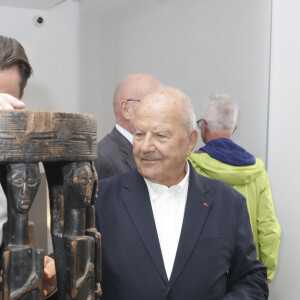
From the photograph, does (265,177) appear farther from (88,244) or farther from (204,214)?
(88,244)

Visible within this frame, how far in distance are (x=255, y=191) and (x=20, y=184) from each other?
200cm

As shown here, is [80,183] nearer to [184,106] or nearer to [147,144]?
[147,144]

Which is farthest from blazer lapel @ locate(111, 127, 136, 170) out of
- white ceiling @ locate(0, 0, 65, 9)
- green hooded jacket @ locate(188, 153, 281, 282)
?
white ceiling @ locate(0, 0, 65, 9)

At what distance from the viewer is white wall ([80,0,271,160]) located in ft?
12.1

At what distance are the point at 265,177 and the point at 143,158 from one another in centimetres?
133

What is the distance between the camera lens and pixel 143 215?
175 cm

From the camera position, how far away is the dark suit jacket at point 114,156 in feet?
7.65

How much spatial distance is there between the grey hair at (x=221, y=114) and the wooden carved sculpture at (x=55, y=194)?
191 centimetres

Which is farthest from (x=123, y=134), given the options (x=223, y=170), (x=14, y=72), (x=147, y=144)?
(x=14, y=72)

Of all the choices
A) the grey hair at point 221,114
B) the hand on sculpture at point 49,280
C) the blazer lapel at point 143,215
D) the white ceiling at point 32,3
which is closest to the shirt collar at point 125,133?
the grey hair at point 221,114

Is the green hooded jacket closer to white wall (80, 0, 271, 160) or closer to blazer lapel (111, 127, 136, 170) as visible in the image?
blazer lapel (111, 127, 136, 170)

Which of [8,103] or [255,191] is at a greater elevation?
[8,103]

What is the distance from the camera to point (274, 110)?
12.2 feet

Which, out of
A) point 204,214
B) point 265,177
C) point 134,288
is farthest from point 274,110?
point 134,288
